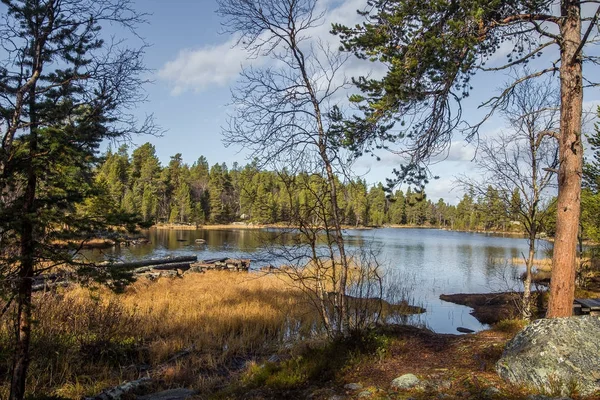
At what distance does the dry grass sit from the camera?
710cm

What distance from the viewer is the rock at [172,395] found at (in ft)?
19.3

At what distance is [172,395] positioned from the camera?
6.04 m

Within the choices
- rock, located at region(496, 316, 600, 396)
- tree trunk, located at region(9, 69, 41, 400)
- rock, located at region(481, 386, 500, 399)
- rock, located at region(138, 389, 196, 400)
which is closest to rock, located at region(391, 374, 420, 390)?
rock, located at region(481, 386, 500, 399)

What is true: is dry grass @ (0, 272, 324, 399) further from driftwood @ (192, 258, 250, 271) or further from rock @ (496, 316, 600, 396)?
driftwood @ (192, 258, 250, 271)

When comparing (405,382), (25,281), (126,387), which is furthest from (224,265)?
(405,382)

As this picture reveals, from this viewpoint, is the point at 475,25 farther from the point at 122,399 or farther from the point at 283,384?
the point at 122,399

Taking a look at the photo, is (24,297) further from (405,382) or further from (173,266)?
(173,266)

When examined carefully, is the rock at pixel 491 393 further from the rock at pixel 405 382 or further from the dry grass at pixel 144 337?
the dry grass at pixel 144 337

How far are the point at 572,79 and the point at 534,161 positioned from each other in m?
3.94

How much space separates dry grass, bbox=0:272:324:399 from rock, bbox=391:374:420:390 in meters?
3.26

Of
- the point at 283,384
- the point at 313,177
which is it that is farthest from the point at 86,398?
the point at 313,177

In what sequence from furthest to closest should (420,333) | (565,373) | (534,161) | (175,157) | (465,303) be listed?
(175,157) → (465,303) → (534,161) → (420,333) → (565,373)

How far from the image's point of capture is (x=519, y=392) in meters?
4.30

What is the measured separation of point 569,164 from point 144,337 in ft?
30.7
